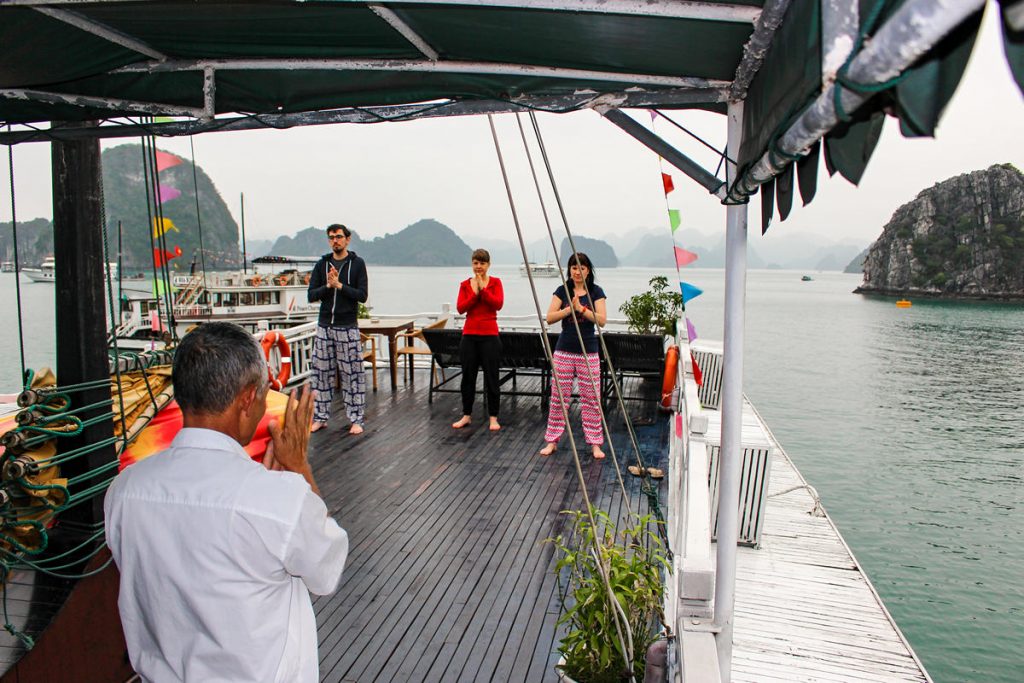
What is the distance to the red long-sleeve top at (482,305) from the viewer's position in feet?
19.6

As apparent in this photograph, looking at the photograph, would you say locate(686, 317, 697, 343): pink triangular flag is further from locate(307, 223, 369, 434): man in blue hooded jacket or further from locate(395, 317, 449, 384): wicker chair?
locate(395, 317, 449, 384): wicker chair

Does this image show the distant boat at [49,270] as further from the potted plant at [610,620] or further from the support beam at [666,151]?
the potted plant at [610,620]

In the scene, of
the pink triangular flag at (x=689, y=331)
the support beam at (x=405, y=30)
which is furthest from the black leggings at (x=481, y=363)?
the support beam at (x=405, y=30)

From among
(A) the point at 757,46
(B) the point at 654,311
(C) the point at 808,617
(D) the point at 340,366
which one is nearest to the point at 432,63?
(A) the point at 757,46

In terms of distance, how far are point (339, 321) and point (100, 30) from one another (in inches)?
159

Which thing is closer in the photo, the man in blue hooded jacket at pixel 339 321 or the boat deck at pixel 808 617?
the boat deck at pixel 808 617

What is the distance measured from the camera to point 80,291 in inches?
107

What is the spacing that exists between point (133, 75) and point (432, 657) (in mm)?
2592

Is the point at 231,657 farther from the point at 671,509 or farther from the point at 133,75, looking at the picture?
the point at 671,509

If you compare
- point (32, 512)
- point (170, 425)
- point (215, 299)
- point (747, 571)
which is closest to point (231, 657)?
point (32, 512)

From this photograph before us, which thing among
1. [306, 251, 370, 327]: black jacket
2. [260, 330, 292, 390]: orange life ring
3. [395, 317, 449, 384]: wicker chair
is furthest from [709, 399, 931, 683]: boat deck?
[260, 330, 292, 390]: orange life ring

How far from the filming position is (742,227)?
249cm

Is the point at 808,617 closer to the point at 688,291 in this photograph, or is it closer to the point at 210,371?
the point at 688,291

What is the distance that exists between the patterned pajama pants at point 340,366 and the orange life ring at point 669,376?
2.94 metres
